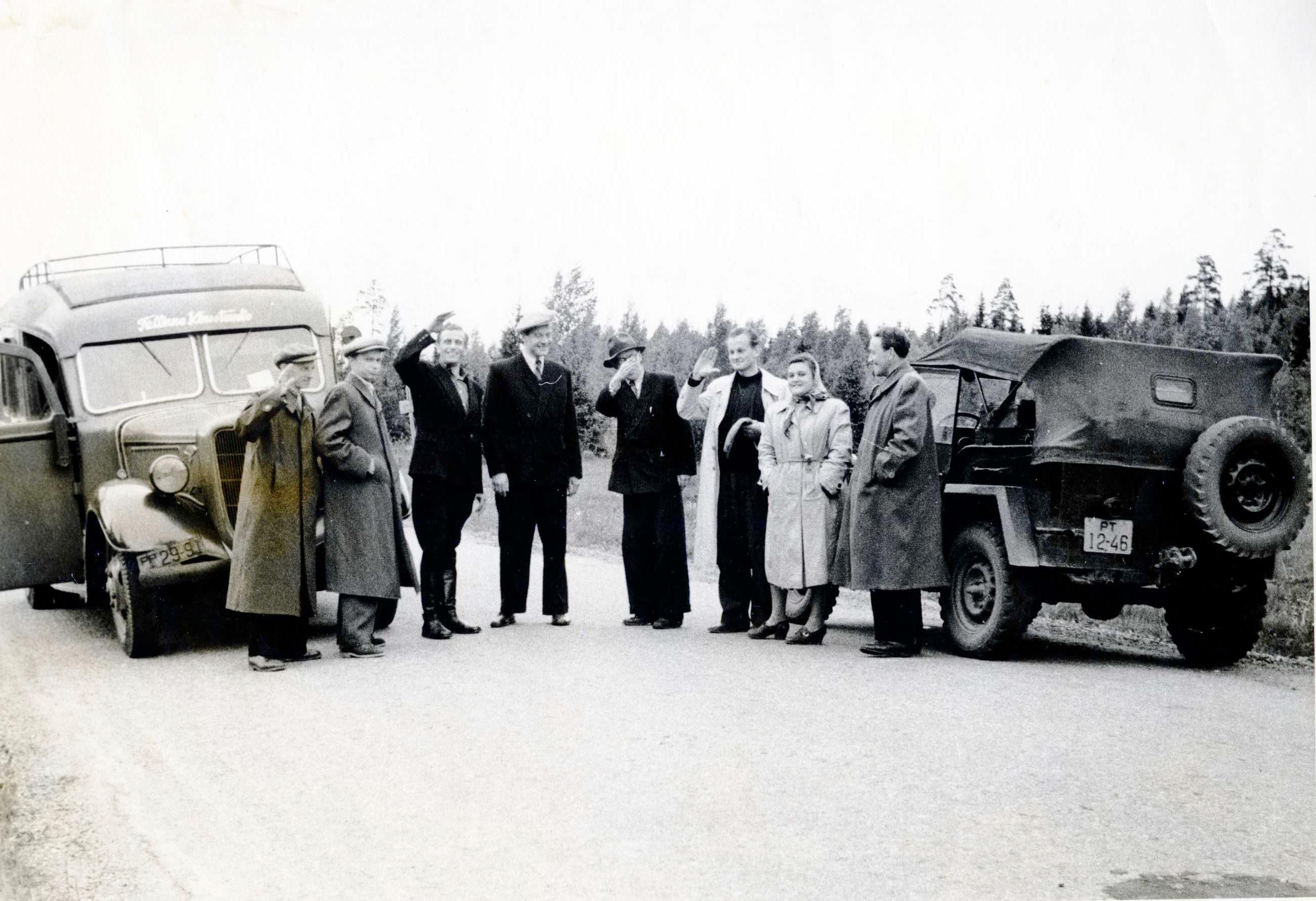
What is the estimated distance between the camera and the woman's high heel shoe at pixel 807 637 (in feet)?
23.3

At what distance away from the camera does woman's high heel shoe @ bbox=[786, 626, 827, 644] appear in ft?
23.3

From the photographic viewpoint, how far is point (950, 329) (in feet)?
23.1

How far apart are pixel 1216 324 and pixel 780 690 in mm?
3081

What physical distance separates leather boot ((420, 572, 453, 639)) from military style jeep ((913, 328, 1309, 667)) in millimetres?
3071

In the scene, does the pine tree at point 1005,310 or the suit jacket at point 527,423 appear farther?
the suit jacket at point 527,423

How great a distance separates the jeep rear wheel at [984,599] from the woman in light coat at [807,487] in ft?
2.34

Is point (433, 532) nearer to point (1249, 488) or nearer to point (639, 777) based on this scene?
point (639, 777)

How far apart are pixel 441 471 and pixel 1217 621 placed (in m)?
4.42

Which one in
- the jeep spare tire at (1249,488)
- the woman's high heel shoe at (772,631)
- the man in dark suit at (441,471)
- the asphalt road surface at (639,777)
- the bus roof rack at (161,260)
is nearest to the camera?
the asphalt road surface at (639,777)

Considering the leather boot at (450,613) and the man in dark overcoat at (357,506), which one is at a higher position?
the man in dark overcoat at (357,506)

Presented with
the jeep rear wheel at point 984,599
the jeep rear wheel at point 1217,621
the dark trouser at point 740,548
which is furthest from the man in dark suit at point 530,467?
the jeep rear wheel at point 1217,621

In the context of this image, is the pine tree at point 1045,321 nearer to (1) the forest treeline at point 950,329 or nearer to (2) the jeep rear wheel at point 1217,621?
(1) the forest treeline at point 950,329

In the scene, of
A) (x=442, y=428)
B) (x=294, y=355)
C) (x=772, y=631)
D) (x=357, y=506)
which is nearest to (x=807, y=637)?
(x=772, y=631)

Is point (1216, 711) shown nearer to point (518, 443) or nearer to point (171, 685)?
point (518, 443)
